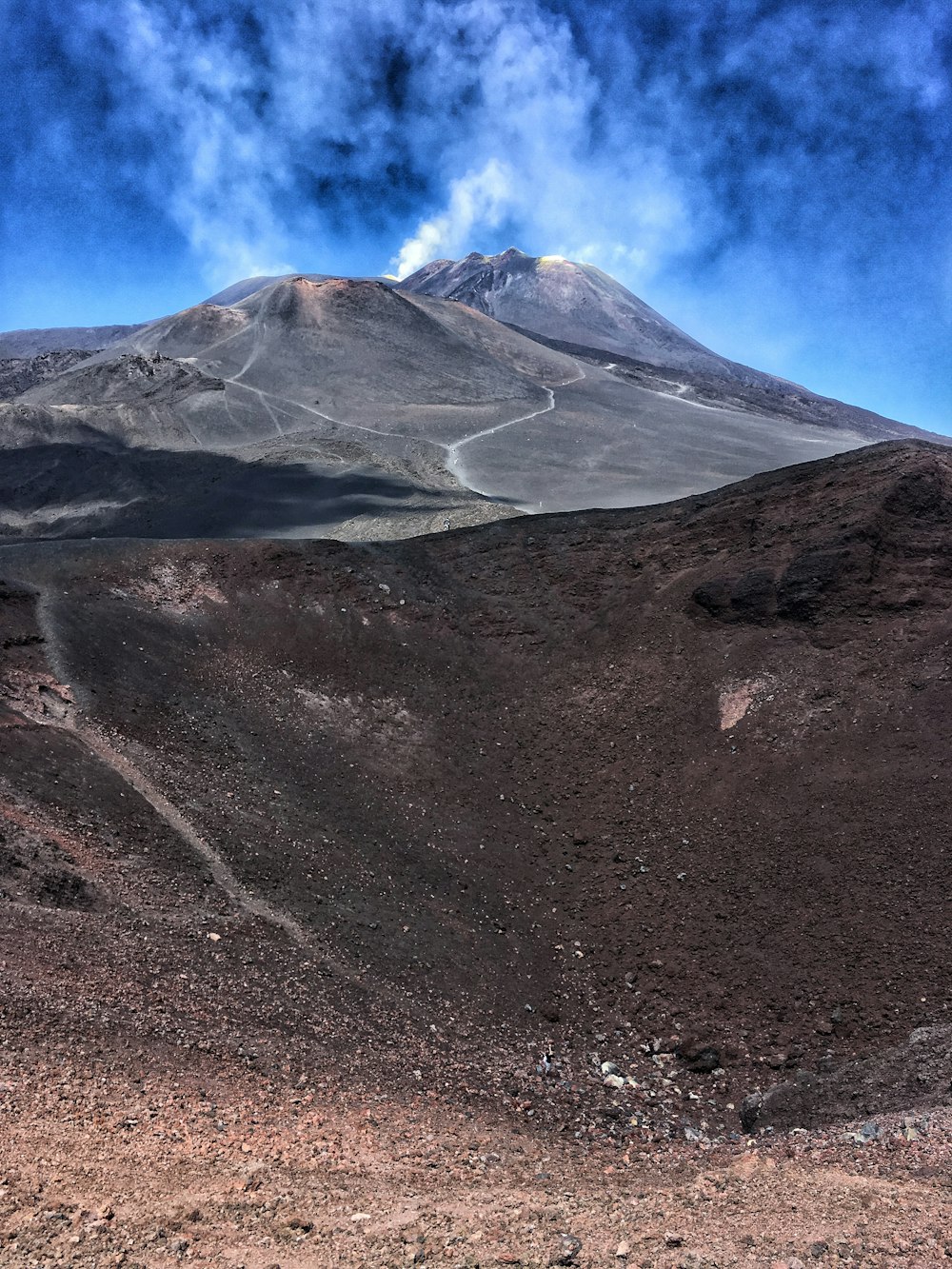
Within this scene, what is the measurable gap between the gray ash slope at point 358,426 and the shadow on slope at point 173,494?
0.14 m

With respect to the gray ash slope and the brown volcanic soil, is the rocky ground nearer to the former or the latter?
the brown volcanic soil

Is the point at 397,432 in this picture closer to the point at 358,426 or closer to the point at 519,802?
the point at 358,426

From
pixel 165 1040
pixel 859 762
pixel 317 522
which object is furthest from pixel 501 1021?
pixel 317 522

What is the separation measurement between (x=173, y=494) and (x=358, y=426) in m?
18.5

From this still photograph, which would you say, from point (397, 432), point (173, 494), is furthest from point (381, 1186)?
point (397, 432)

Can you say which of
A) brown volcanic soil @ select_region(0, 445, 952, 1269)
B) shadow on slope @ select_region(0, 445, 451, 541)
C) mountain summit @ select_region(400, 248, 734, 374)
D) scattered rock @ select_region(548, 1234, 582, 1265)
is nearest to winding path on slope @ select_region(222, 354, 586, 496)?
shadow on slope @ select_region(0, 445, 451, 541)

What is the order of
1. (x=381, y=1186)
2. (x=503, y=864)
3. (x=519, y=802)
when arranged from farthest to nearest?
(x=519, y=802) < (x=503, y=864) < (x=381, y=1186)

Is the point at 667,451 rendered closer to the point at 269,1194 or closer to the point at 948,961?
the point at 948,961

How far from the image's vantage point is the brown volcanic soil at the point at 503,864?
20.4 ft

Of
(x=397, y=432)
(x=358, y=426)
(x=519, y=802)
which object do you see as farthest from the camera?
(x=358, y=426)

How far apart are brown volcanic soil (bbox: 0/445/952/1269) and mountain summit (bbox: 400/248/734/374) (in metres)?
101

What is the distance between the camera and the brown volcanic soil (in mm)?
6227

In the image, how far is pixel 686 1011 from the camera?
9.97 m

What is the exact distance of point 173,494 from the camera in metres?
43.3
